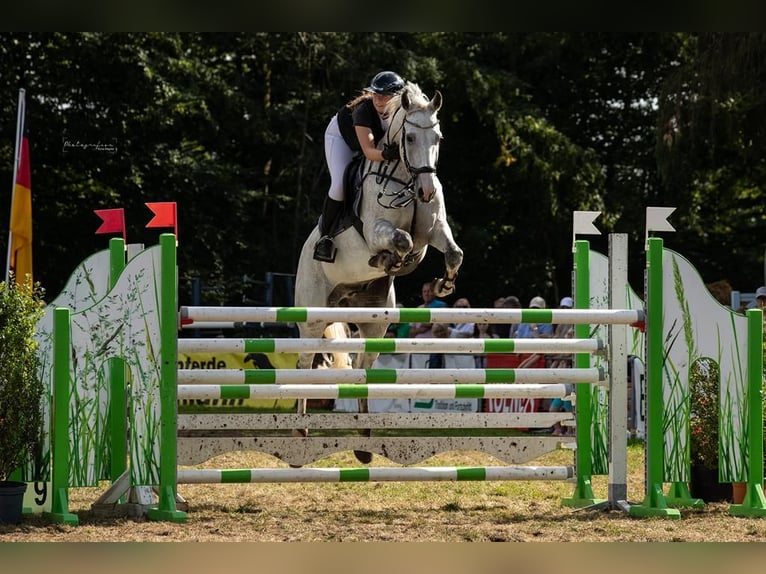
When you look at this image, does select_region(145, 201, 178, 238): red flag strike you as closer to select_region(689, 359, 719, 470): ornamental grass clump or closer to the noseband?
the noseband

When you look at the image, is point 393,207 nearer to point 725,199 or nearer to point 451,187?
point 451,187

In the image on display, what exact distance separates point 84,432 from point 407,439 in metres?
1.46

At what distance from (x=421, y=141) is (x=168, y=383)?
160 cm

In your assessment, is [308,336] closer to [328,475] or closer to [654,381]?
[328,475]

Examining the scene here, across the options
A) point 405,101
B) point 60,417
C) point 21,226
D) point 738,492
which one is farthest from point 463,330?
point 60,417

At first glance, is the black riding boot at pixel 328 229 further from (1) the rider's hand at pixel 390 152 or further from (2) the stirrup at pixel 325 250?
(1) the rider's hand at pixel 390 152

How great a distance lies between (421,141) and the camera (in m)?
5.13

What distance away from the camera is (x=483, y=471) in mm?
4930

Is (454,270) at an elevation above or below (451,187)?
below

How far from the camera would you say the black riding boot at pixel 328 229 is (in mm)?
5828

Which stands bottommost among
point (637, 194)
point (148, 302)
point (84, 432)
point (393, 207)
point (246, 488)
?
point (246, 488)

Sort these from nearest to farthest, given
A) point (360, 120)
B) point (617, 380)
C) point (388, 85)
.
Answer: point (617, 380)
point (388, 85)
point (360, 120)

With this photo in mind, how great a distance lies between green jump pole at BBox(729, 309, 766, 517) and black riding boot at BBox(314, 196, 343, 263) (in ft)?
7.02

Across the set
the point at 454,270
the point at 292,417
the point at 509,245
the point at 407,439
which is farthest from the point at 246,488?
the point at 509,245
